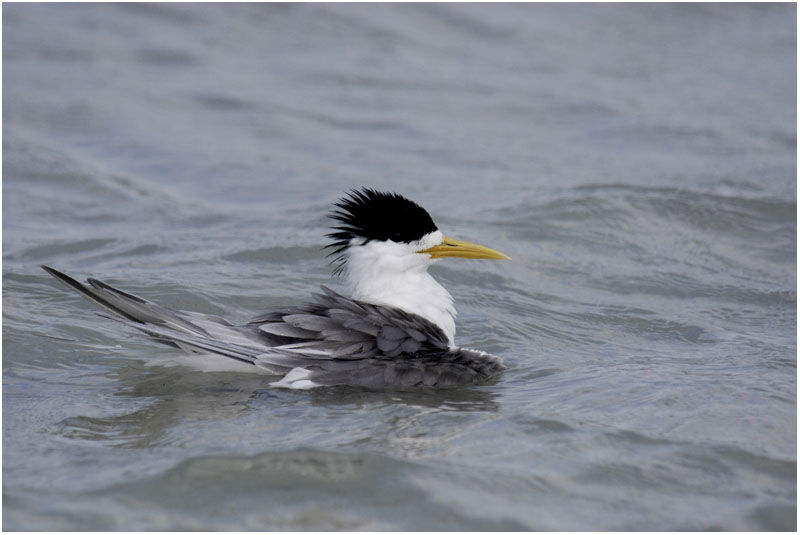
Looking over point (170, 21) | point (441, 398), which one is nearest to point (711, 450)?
point (441, 398)

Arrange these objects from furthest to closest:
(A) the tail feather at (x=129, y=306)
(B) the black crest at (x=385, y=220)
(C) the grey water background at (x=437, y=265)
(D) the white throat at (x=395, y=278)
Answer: (D) the white throat at (x=395, y=278) < (B) the black crest at (x=385, y=220) < (A) the tail feather at (x=129, y=306) < (C) the grey water background at (x=437, y=265)

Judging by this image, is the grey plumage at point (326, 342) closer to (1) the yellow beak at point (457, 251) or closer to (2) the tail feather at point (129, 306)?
(2) the tail feather at point (129, 306)

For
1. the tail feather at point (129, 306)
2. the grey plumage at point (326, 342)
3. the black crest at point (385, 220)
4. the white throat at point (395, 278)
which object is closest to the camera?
the tail feather at point (129, 306)

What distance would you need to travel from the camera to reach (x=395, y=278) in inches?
295

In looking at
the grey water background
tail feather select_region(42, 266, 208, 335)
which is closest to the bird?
tail feather select_region(42, 266, 208, 335)

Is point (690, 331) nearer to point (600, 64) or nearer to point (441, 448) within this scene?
point (441, 448)

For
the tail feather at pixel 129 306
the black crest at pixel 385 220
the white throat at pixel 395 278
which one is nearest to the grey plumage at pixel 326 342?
the tail feather at pixel 129 306

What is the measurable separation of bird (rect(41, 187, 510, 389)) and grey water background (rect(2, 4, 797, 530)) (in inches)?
6.5

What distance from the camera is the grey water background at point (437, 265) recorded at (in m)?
5.56

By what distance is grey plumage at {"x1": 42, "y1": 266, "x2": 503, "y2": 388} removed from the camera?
6590 millimetres

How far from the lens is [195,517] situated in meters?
5.20

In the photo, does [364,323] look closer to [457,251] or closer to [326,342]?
[326,342]

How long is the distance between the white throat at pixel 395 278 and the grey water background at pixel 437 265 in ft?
2.22

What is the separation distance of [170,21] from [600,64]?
6646 mm
